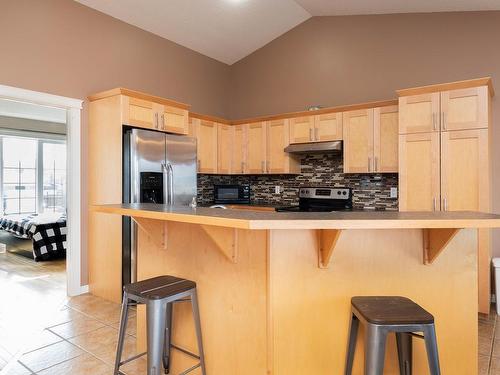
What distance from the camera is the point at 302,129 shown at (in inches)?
175

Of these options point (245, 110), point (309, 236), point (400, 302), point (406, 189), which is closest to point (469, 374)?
point (400, 302)

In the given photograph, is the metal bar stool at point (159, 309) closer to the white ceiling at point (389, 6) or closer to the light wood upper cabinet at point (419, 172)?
the light wood upper cabinet at point (419, 172)

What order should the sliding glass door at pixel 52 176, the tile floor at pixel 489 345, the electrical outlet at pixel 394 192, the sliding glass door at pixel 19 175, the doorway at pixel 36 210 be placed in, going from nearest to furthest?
the tile floor at pixel 489 345
the doorway at pixel 36 210
the electrical outlet at pixel 394 192
the sliding glass door at pixel 19 175
the sliding glass door at pixel 52 176

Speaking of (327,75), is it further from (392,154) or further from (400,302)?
(400,302)

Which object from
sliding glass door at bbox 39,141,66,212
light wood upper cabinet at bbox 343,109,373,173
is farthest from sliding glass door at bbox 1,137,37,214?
light wood upper cabinet at bbox 343,109,373,173

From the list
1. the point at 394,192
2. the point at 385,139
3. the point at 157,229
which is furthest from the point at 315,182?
the point at 157,229

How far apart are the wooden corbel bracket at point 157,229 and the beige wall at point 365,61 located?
3205 mm

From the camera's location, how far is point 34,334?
110 inches

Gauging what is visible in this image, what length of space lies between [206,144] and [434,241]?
3.47 metres

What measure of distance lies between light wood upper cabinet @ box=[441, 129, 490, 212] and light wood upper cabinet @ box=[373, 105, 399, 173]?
0.53m

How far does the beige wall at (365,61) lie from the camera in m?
3.65

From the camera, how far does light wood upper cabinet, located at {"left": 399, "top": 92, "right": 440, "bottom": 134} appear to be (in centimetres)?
335

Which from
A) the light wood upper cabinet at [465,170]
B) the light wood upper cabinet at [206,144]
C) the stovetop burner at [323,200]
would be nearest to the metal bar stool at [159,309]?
the stovetop burner at [323,200]

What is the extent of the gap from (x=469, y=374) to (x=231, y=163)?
12.5 feet
